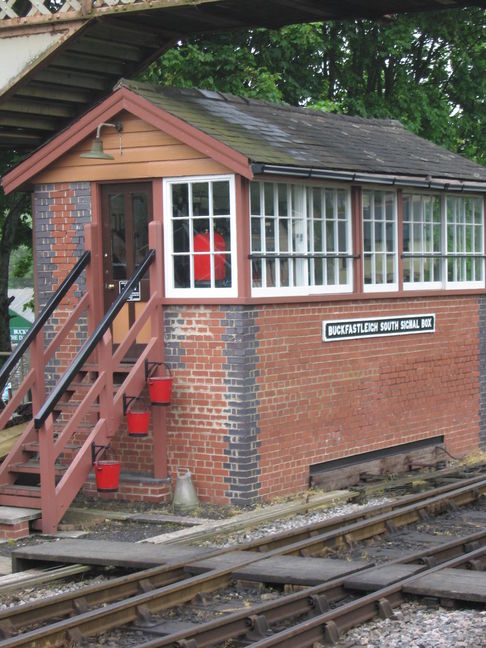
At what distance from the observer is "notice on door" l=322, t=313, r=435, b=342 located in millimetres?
13453

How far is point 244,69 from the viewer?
21.8 m

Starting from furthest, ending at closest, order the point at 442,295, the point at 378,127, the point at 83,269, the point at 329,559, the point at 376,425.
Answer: the point at 378,127 → the point at 442,295 → the point at 376,425 → the point at 83,269 → the point at 329,559

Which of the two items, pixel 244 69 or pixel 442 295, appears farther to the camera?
pixel 244 69

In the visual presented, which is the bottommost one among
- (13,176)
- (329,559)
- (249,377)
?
(329,559)

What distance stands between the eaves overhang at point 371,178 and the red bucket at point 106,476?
10.8 ft

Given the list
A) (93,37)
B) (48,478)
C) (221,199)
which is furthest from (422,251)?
(48,478)

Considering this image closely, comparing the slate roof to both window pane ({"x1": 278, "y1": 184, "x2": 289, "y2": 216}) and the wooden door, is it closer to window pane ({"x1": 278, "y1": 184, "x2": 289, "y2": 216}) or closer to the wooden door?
window pane ({"x1": 278, "y1": 184, "x2": 289, "y2": 216})

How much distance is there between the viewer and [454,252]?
15781 mm

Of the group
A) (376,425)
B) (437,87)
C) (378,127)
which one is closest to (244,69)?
(378,127)

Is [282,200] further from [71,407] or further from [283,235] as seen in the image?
[71,407]

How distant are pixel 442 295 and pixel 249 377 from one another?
4.29m

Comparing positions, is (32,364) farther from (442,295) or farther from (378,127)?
(378,127)

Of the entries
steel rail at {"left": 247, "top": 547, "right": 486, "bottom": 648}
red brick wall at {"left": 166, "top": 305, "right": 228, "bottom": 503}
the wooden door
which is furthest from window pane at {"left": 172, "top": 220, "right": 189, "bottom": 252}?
steel rail at {"left": 247, "top": 547, "right": 486, "bottom": 648}

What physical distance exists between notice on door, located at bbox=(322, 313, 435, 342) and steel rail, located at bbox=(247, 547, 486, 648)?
17.6 feet
